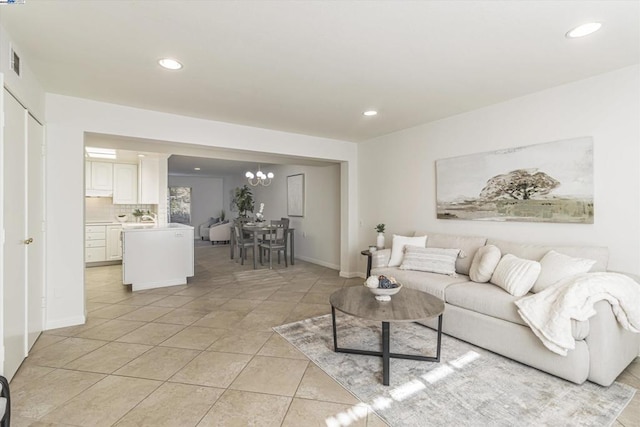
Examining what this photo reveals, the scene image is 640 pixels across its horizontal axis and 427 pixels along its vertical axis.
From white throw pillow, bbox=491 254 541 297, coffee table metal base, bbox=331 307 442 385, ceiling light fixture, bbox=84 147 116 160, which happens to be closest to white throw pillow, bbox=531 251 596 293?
white throw pillow, bbox=491 254 541 297

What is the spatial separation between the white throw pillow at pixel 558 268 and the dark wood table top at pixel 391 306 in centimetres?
89

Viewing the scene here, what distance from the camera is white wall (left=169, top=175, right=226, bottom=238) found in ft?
38.6

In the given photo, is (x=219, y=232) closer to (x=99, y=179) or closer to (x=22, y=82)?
(x=99, y=179)

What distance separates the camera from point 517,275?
2.70 metres

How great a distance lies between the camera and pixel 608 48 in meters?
2.35

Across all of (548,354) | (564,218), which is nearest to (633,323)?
(548,354)

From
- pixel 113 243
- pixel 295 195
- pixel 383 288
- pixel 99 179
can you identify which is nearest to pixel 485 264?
pixel 383 288

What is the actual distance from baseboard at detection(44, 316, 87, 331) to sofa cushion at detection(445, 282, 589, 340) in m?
3.79

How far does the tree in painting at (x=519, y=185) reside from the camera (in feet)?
10.4

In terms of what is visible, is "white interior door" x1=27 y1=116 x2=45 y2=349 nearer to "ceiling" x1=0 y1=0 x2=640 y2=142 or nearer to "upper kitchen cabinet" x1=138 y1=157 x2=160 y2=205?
"ceiling" x1=0 y1=0 x2=640 y2=142

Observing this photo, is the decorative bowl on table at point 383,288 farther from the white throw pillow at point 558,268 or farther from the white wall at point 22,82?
the white wall at point 22,82

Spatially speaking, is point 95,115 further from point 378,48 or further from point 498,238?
point 498,238

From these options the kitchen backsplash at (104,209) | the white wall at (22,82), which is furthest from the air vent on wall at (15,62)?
the kitchen backsplash at (104,209)

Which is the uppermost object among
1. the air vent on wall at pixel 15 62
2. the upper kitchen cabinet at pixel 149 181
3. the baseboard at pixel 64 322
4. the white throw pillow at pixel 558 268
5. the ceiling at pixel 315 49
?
the ceiling at pixel 315 49
